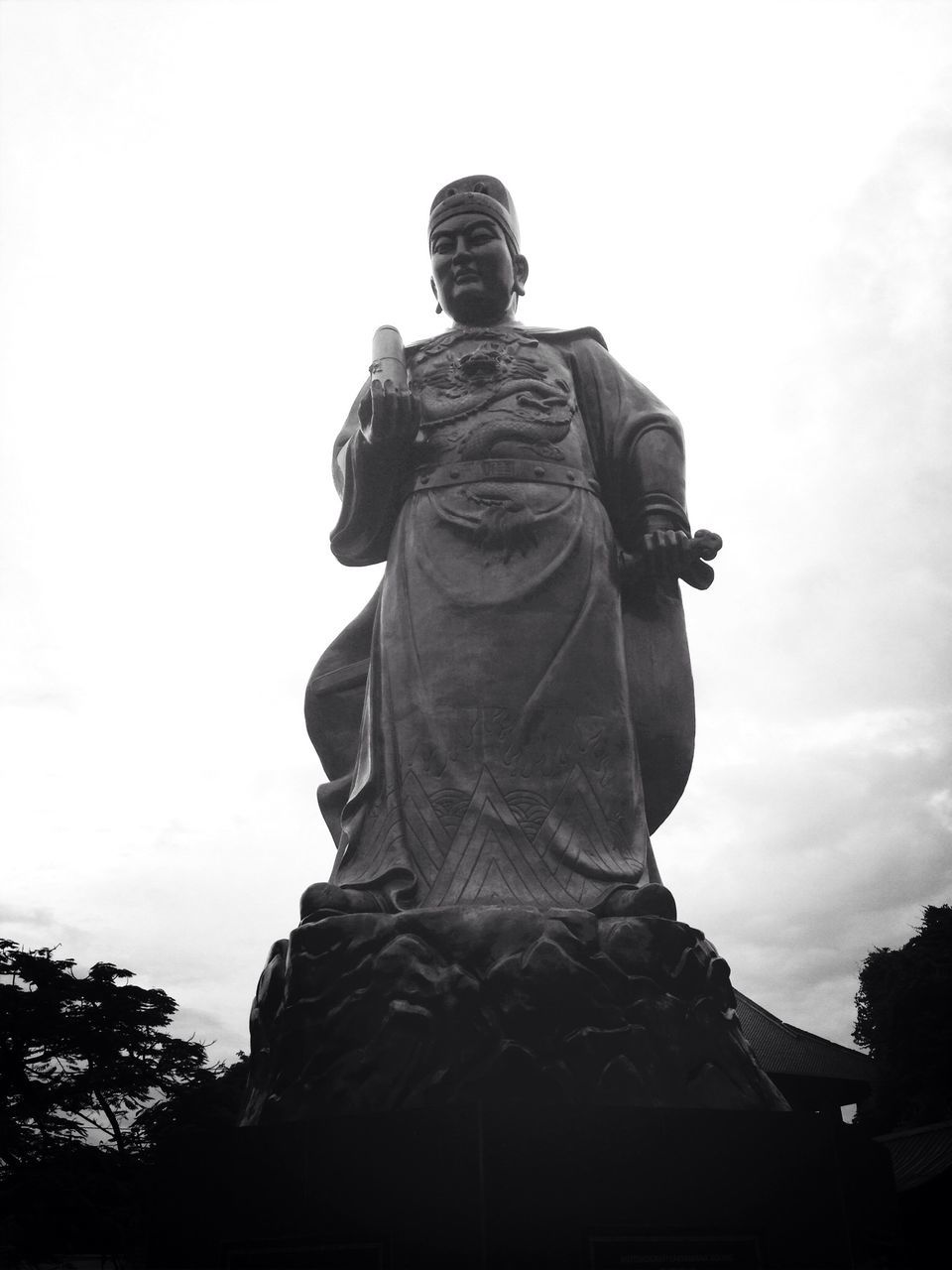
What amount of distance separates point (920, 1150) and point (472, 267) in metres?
31.9

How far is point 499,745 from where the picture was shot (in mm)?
5598

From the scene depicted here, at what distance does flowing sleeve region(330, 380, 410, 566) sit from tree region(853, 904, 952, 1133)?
34.5m

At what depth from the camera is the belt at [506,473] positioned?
634 cm

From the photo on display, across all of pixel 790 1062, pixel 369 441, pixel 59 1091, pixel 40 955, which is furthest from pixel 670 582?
pixel 790 1062

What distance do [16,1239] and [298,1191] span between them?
831 inches

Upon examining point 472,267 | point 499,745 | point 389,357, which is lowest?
point 499,745

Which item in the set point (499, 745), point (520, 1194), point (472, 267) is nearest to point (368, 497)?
point (472, 267)

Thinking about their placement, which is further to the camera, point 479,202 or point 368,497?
point 479,202

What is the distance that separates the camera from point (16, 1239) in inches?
846

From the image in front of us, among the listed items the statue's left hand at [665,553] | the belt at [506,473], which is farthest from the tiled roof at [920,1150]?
the belt at [506,473]

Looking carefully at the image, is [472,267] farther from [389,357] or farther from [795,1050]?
[795,1050]

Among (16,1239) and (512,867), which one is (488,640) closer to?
(512,867)

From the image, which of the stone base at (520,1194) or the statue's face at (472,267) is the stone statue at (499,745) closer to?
the statue's face at (472,267)

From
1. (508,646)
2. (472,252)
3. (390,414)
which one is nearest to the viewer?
(508,646)
